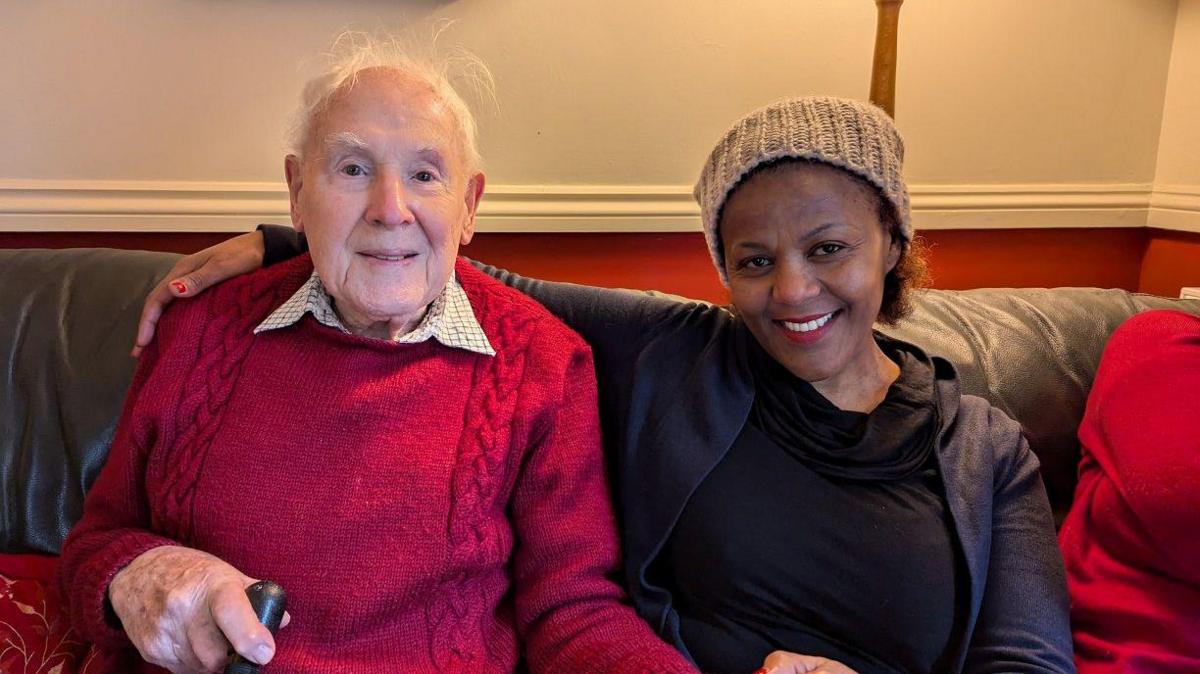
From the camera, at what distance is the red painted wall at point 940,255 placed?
6.96ft

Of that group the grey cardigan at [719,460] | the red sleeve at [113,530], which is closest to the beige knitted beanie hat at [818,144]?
the grey cardigan at [719,460]

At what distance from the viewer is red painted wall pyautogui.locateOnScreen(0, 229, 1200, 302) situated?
2121 mm

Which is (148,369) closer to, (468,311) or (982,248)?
(468,311)

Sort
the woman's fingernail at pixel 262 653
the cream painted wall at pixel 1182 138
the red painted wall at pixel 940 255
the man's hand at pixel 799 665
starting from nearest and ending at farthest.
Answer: the woman's fingernail at pixel 262 653 < the man's hand at pixel 799 665 < the red painted wall at pixel 940 255 < the cream painted wall at pixel 1182 138

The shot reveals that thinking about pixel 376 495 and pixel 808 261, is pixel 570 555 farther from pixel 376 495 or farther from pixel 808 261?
pixel 808 261

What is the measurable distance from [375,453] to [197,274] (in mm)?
420

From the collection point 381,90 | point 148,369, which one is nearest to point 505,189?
point 381,90

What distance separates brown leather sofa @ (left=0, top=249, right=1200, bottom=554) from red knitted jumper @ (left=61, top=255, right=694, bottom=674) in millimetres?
355

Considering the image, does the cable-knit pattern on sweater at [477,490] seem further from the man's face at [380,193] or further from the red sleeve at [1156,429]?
the red sleeve at [1156,429]

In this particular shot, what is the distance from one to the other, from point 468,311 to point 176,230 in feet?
3.49

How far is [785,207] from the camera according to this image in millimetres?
1152

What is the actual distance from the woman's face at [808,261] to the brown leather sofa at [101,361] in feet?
1.79

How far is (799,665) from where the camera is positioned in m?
1.10

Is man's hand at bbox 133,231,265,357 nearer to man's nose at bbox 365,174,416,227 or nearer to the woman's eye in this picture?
man's nose at bbox 365,174,416,227
